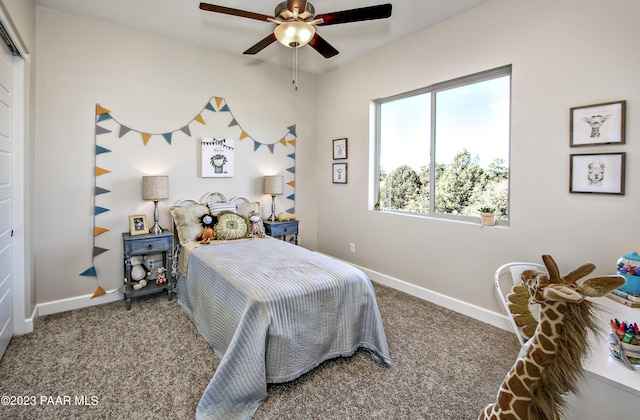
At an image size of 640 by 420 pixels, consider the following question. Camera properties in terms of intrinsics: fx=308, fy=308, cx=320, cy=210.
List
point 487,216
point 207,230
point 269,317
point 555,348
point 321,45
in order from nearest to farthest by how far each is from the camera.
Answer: point 555,348 → point 269,317 → point 321,45 → point 487,216 → point 207,230

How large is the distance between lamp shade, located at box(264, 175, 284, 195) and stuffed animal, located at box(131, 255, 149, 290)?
1643 mm

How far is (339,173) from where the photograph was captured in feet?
14.1

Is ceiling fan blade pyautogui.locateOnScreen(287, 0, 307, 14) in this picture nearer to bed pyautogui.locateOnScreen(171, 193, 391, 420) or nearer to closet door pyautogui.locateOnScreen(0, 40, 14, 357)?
Answer: bed pyautogui.locateOnScreen(171, 193, 391, 420)

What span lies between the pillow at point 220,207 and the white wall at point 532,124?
1.78 m

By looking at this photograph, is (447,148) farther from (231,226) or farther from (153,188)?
(153,188)

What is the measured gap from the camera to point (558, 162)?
234 centimetres

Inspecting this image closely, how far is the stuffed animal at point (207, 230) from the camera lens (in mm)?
3208

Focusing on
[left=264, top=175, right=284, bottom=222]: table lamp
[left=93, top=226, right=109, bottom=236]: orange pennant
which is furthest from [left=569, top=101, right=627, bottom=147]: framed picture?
[left=93, top=226, right=109, bottom=236]: orange pennant

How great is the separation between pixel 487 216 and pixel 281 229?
2.36 meters

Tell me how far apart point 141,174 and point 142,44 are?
137cm

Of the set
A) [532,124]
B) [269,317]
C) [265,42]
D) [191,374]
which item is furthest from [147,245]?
[532,124]

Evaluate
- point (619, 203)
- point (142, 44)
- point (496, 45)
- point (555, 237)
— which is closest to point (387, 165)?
point (496, 45)

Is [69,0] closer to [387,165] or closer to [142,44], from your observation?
[142,44]

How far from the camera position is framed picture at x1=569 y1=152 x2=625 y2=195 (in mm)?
2059
